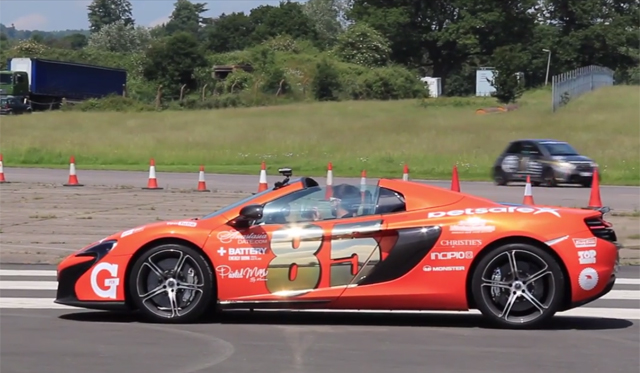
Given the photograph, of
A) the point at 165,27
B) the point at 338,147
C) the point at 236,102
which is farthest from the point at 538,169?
the point at 165,27

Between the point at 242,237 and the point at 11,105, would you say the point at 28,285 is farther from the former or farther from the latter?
the point at 11,105

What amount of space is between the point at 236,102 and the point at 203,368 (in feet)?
210

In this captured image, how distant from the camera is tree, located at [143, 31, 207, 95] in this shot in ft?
254

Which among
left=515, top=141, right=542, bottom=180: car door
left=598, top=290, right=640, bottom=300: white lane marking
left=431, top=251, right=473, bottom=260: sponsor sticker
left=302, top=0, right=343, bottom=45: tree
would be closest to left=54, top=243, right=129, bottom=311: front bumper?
left=431, top=251, right=473, bottom=260: sponsor sticker

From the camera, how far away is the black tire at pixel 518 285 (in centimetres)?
796

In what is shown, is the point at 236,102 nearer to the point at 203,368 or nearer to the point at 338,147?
the point at 338,147

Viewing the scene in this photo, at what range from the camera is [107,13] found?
174750mm

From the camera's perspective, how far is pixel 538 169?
92.3 ft

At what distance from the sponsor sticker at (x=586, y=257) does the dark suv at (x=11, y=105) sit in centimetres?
5758

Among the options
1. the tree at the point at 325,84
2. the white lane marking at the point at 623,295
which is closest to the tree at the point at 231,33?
the tree at the point at 325,84

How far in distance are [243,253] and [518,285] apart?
2.19 metres

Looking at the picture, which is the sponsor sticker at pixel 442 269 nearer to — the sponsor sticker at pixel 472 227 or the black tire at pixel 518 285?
the black tire at pixel 518 285

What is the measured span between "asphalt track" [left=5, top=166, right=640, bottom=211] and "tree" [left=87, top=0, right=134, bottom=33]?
142224 millimetres

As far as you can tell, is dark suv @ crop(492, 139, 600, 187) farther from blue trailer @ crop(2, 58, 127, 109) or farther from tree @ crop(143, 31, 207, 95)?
tree @ crop(143, 31, 207, 95)
